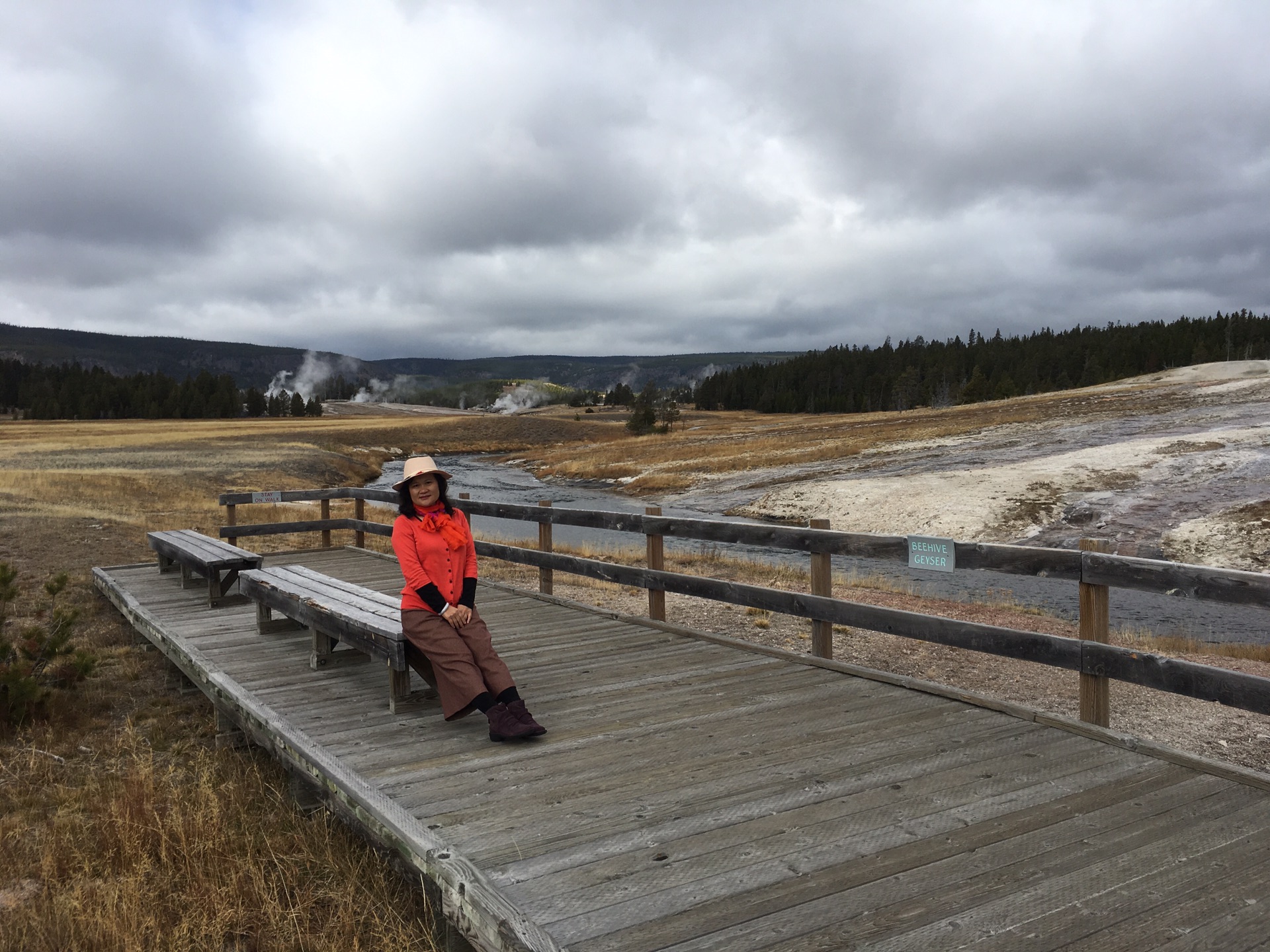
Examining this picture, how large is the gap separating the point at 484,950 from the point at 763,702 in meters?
2.81

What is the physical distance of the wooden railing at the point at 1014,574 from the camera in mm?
4312

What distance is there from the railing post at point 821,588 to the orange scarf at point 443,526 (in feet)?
8.96

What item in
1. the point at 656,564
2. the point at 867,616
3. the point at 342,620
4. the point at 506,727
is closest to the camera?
the point at 506,727

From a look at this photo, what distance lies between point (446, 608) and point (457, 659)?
0.34 metres

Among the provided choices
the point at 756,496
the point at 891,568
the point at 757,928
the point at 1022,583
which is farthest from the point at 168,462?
the point at 757,928

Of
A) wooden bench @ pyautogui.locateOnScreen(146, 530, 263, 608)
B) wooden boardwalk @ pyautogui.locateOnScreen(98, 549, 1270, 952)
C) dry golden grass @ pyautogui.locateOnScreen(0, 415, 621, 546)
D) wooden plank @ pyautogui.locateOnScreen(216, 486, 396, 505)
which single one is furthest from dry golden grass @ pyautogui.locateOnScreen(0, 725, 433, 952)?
dry golden grass @ pyautogui.locateOnScreen(0, 415, 621, 546)

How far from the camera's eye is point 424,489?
17.5 feet

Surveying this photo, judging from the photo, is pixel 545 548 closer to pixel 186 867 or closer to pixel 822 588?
pixel 822 588

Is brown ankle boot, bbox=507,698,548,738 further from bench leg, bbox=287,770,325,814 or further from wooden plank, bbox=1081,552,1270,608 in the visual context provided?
wooden plank, bbox=1081,552,1270,608

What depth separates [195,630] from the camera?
797 centimetres

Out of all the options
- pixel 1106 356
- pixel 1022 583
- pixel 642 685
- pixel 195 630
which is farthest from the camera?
pixel 1106 356

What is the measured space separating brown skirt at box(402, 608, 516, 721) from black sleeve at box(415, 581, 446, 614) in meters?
0.06

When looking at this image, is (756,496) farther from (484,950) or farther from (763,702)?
(484,950)

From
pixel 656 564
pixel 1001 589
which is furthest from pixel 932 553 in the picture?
pixel 1001 589
